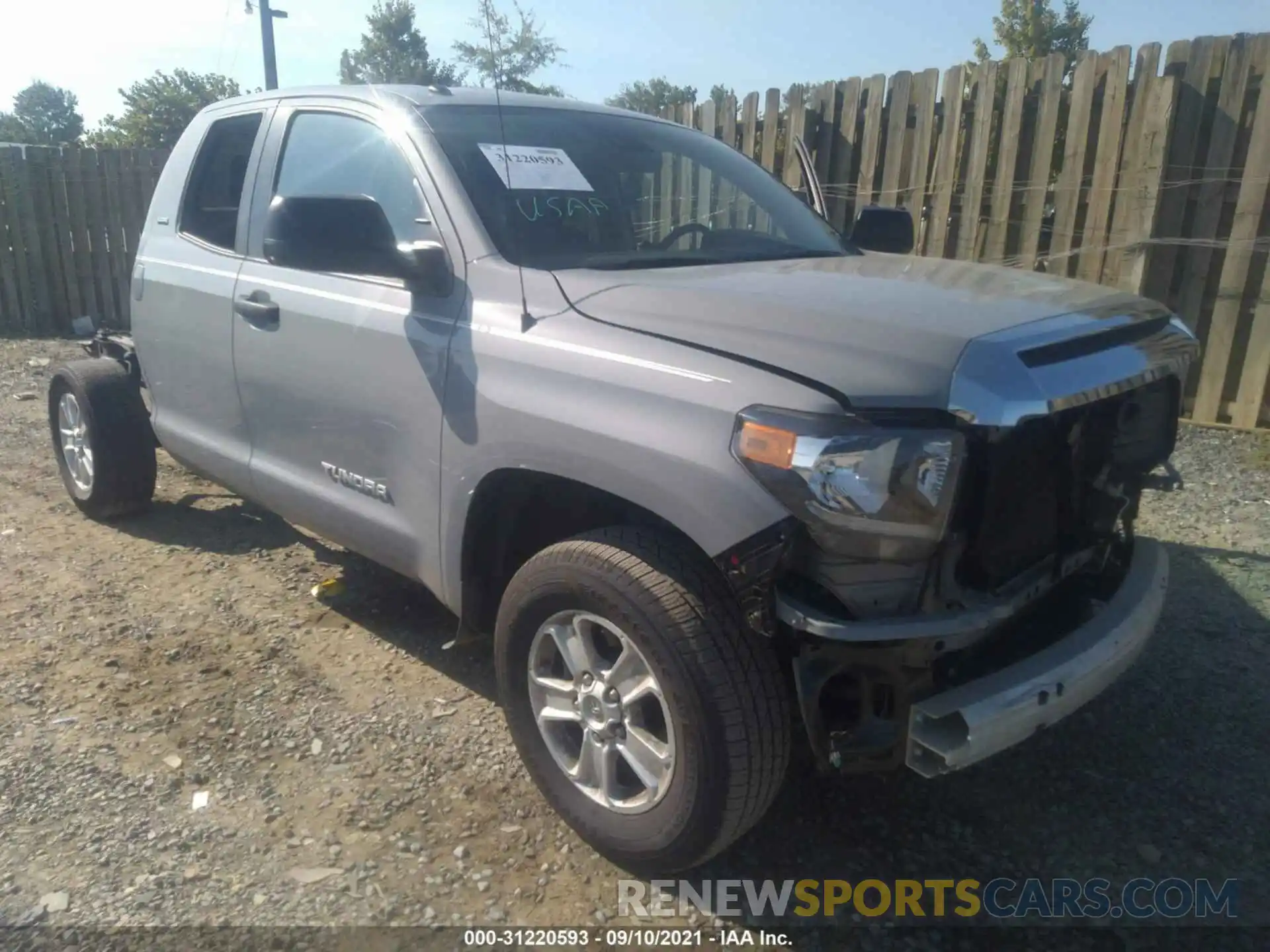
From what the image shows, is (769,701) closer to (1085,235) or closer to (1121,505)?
(1121,505)

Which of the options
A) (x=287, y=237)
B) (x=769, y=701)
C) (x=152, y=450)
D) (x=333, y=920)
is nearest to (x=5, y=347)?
(x=152, y=450)

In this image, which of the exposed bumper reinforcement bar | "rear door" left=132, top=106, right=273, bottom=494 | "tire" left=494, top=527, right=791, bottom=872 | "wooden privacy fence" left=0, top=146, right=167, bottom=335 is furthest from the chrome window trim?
"wooden privacy fence" left=0, top=146, right=167, bottom=335

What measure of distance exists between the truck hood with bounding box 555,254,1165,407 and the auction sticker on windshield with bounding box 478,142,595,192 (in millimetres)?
455

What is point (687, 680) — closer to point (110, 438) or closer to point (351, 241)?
point (351, 241)

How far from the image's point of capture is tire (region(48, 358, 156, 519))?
4695mm

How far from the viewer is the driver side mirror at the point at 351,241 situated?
2734 millimetres

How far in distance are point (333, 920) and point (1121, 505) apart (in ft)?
7.65

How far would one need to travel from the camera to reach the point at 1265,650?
3609 mm

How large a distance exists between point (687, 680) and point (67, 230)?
11.2 metres

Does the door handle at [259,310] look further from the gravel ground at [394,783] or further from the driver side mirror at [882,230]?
the driver side mirror at [882,230]

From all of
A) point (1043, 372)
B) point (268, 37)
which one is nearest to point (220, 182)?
point (1043, 372)

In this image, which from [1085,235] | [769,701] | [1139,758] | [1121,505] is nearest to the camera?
[769,701]

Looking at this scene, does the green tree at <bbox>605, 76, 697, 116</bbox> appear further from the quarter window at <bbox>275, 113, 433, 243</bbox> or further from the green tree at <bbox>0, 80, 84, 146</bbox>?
the green tree at <bbox>0, 80, 84, 146</bbox>

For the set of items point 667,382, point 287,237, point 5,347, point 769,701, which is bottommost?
point 5,347
